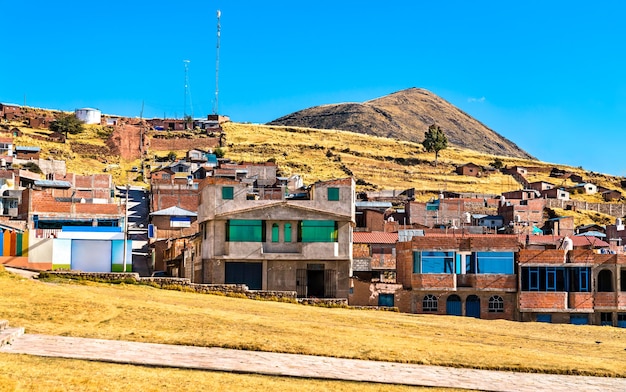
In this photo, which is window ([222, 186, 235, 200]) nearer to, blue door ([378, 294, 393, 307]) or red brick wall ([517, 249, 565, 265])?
blue door ([378, 294, 393, 307])

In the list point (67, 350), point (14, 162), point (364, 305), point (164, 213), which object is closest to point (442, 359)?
point (67, 350)

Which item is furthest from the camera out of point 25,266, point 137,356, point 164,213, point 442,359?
point 164,213

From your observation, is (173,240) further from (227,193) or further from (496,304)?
(496,304)

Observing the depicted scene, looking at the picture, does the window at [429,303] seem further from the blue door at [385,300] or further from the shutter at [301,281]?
the shutter at [301,281]

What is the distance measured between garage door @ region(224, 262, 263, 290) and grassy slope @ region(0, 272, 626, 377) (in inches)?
425

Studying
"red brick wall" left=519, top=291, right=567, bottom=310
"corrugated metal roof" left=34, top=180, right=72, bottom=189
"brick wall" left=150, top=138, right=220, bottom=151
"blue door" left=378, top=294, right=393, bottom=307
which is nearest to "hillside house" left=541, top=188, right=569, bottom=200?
"brick wall" left=150, top=138, right=220, bottom=151

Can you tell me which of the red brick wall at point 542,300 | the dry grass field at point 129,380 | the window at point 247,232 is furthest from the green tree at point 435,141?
the dry grass field at point 129,380

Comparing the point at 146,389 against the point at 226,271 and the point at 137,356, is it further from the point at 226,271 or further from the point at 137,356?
the point at 226,271

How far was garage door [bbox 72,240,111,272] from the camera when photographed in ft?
156

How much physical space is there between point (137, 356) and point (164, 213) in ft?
179

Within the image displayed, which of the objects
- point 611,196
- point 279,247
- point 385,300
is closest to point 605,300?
point 385,300

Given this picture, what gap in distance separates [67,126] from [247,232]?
359 ft

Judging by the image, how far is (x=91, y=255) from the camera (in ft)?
158

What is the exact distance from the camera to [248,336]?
26516 mm
